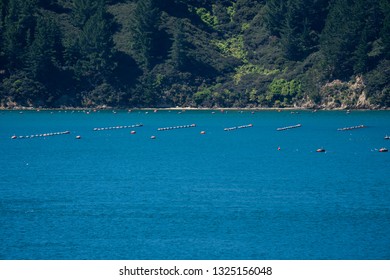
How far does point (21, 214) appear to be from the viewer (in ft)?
284

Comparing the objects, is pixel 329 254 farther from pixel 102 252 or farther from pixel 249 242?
pixel 102 252

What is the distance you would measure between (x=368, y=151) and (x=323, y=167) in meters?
24.4

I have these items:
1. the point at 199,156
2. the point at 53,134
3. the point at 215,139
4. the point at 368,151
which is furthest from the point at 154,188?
the point at 53,134

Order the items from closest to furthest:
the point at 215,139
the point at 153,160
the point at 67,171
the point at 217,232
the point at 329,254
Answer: the point at 329,254 < the point at 217,232 < the point at 67,171 < the point at 153,160 < the point at 215,139

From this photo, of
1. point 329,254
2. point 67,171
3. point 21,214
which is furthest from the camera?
point 67,171

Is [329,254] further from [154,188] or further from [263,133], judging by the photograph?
[263,133]

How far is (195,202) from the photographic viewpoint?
93.4 meters

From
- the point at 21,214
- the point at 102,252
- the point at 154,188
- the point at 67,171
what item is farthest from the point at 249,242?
the point at 67,171

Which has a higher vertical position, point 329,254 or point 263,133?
point 329,254

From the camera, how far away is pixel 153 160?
450ft

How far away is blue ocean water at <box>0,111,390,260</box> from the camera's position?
2869 inches

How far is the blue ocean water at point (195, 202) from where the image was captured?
72875 mm

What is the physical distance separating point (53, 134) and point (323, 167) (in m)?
76.7

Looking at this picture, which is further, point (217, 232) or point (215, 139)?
point (215, 139)
